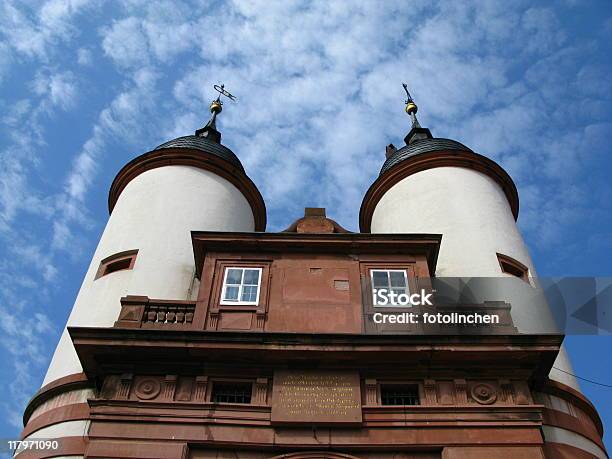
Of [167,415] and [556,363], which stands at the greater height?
[556,363]

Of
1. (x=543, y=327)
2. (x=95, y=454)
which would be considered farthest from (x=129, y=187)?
(x=543, y=327)

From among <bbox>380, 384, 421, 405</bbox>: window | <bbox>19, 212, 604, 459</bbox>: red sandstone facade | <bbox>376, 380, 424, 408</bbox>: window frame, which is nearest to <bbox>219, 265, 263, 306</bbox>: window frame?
<bbox>19, 212, 604, 459</bbox>: red sandstone facade

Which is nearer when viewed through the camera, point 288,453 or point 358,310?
point 288,453

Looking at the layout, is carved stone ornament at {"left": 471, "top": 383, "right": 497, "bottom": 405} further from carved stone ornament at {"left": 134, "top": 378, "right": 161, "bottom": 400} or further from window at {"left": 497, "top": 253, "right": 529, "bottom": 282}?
carved stone ornament at {"left": 134, "top": 378, "right": 161, "bottom": 400}

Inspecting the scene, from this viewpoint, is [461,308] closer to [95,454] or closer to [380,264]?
[380,264]

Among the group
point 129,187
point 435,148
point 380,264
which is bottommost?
point 380,264

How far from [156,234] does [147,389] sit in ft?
24.3

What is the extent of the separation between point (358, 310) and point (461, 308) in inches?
107

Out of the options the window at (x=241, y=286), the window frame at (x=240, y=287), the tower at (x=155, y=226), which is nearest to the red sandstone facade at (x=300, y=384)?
the window frame at (x=240, y=287)

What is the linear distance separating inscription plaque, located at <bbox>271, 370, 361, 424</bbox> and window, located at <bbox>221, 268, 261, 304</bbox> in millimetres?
2744

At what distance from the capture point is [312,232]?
69.2 feet

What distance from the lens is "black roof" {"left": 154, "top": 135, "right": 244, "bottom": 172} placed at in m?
27.5

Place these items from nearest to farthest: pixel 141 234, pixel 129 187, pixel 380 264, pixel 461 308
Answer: pixel 461 308 < pixel 380 264 < pixel 141 234 < pixel 129 187

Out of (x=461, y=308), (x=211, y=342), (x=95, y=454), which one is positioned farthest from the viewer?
(x=461, y=308)
